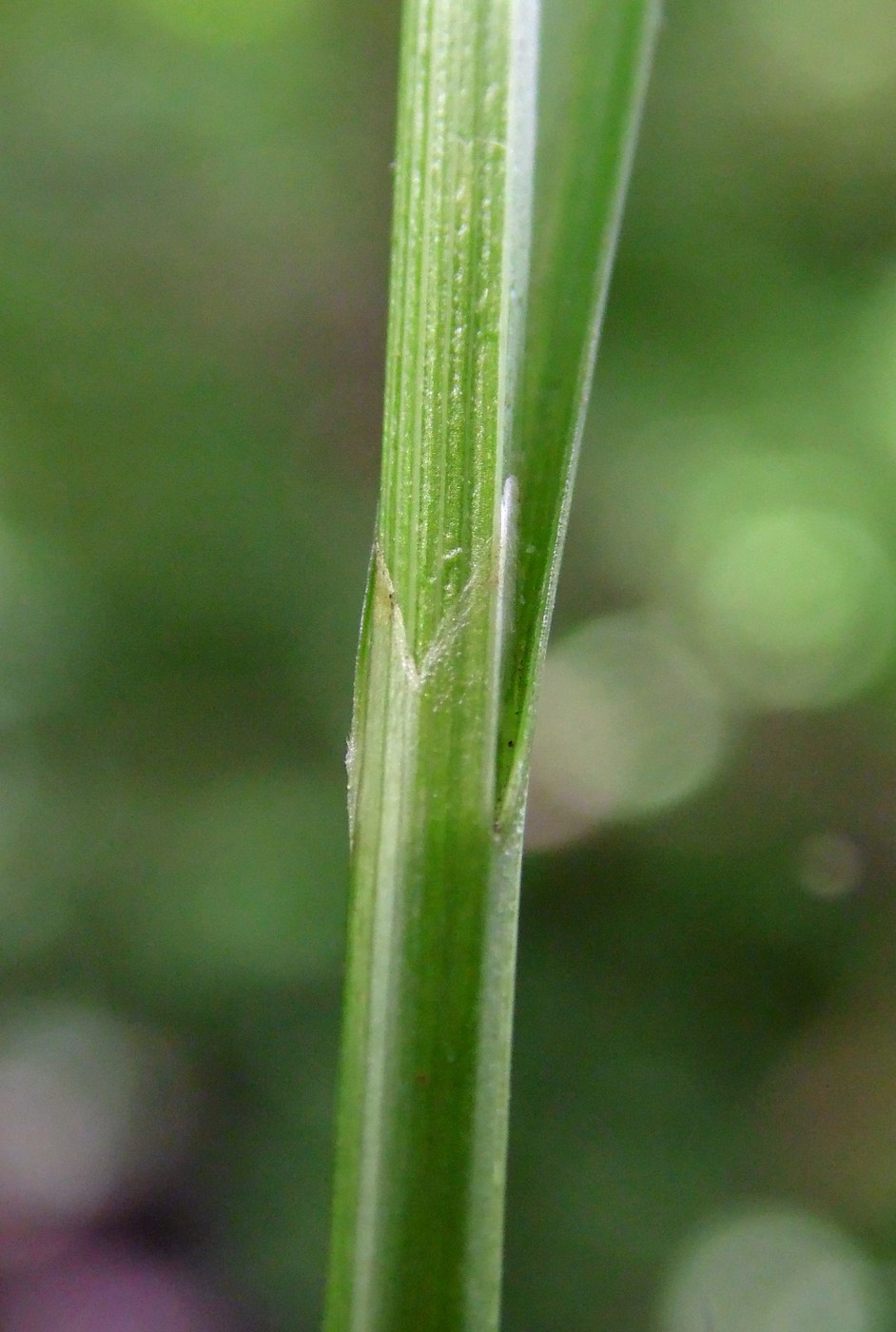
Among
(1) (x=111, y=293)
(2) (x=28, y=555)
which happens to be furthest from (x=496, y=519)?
(1) (x=111, y=293)

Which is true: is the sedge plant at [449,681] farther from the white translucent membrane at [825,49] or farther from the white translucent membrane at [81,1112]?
the white translucent membrane at [825,49]

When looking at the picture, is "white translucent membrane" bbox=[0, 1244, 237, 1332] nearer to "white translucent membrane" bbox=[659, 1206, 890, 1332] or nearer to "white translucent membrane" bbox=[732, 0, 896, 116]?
"white translucent membrane" bbox=[659, 1206, 890, 1332]

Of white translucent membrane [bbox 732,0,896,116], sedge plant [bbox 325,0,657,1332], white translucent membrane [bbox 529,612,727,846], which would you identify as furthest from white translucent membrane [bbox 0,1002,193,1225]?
white translucent membrane [bbox 732,0,896,116]

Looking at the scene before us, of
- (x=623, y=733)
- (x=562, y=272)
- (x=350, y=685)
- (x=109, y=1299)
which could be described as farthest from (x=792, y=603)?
(x=109, y=1299)

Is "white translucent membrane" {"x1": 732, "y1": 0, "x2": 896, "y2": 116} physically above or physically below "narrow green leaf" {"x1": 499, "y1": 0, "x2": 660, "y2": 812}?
above

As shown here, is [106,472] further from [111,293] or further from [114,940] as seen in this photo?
[114,940]

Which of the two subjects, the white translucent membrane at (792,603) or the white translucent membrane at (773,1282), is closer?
the white translucent membrane at (773,1282)

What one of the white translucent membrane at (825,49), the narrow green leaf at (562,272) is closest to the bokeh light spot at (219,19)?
the white translucent membrane at (825,49)
